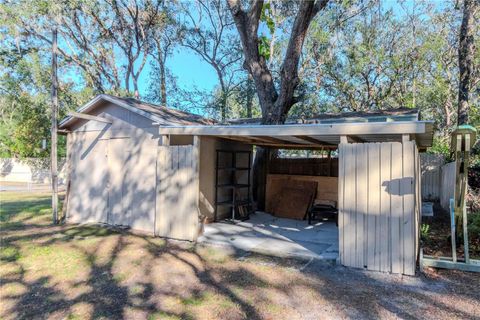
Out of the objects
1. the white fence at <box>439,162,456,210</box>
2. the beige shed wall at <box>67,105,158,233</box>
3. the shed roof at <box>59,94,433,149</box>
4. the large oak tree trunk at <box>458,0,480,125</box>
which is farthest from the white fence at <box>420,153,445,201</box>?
the beige shed wall at <box>67,105,158,233</box>

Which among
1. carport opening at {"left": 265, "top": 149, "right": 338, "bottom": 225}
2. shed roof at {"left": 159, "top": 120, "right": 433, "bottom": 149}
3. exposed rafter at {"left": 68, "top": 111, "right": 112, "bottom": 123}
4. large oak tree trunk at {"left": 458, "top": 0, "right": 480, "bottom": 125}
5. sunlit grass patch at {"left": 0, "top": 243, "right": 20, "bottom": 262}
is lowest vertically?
sunlit grass patch at {"left": 0, "top": 243, "right": 20, "bottom": 262}

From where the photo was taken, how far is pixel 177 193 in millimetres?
6176

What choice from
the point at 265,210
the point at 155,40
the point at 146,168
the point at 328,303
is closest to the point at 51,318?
the point at 328,303

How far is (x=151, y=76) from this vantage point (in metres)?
20.7

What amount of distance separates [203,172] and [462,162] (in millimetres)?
4971

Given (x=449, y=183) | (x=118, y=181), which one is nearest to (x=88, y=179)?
(x=118, y=181)

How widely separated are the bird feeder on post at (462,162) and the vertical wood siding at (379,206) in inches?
26.1

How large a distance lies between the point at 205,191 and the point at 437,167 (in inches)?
396

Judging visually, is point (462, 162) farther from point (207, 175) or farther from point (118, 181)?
point (118, 181)

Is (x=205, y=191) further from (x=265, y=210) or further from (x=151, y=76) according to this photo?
(x=151, y=76)

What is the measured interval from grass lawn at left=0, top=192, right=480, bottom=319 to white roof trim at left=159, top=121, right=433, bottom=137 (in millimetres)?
1991

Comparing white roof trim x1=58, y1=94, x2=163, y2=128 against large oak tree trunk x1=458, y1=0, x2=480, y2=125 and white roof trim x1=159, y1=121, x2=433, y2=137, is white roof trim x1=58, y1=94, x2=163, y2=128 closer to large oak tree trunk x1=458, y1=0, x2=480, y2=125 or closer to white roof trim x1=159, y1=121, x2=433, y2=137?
white roof trim x1=159, y1=121, x2=433, y2=137

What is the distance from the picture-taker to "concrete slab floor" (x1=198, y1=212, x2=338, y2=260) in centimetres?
540

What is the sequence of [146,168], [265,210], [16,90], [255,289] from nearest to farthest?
[255,289] < [146,168] < [265,210] < [16,90]
